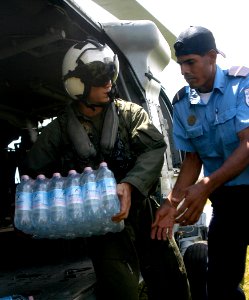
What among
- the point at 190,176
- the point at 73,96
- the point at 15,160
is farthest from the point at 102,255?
the point at 15,160

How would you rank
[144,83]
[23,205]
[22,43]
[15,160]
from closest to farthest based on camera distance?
[23,205]
[22,43]
[144,83]
[15,160]

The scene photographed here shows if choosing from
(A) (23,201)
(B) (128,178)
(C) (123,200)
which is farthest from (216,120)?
(A) (23,201)

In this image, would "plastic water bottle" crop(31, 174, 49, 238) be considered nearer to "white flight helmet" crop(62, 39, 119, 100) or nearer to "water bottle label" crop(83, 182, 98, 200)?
"water bottle label" crop(83, 182, 98, 200)

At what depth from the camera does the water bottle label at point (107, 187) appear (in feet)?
9.14

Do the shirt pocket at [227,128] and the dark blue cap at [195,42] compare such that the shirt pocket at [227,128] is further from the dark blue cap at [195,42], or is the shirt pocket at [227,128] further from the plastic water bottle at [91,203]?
the plastic water bottle at [91,203]

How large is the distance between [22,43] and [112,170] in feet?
4.23

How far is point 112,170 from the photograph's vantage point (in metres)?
3.14

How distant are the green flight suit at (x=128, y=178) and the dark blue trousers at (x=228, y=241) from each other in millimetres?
297

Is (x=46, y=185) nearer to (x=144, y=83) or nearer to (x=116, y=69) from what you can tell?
(x=116, y=69)

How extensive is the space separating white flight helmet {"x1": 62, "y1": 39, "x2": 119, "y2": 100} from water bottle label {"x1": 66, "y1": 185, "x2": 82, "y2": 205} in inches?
26.8

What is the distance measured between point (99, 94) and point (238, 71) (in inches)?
35.3

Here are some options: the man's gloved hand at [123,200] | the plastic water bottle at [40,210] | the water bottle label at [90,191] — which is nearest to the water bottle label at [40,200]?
the plastic water bottle at [40,210]

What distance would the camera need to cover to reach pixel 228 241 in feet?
9.71

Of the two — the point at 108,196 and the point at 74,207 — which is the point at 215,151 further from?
the point at 74,207
